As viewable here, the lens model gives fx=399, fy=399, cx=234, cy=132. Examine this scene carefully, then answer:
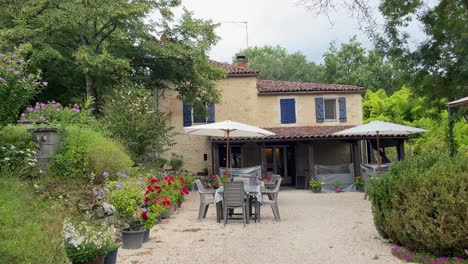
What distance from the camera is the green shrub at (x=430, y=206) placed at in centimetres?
537

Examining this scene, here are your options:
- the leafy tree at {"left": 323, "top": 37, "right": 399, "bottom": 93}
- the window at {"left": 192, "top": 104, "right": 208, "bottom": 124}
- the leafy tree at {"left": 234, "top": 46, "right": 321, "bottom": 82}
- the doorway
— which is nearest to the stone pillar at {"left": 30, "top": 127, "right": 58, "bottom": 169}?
the window at {"left": 192, "top": 104, "right": 208, "bottom": 124}

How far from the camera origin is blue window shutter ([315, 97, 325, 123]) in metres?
20.3

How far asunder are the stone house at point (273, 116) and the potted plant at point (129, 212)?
12555mm

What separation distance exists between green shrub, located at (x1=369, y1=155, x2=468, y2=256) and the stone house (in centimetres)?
1323

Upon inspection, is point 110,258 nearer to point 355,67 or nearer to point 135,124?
point 135,124

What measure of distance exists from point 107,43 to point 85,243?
1363 cm

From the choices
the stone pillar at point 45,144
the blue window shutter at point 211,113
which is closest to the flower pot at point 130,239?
the stone pillar at point 45,144

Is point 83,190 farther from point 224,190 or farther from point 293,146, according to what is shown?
point 293,146

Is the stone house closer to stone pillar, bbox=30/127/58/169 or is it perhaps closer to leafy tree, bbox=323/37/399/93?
stone pillar, bbox=30/127/58/169

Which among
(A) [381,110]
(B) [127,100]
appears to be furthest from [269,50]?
(B) [127,100]

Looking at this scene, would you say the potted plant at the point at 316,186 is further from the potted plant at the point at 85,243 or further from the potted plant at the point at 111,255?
the potted plant at the point at 85,243

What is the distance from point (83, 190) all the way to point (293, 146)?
48.4ft

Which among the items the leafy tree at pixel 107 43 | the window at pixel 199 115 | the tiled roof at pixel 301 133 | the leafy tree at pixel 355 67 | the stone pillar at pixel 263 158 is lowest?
the stone pillar at pixel 263 158

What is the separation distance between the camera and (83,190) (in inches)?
280
